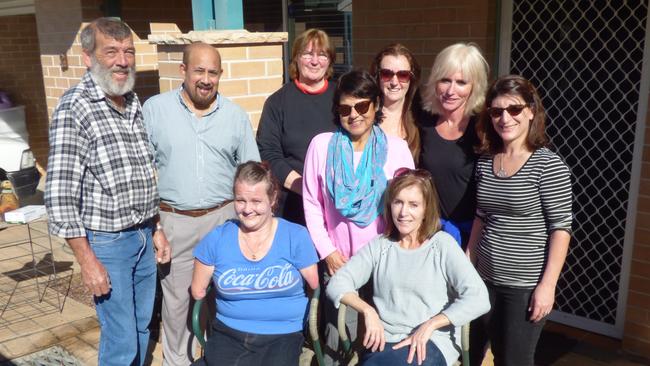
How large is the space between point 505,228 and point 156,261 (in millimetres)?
1669

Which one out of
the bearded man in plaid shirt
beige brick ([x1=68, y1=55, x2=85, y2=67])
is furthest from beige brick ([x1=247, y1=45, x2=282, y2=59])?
beige brick ([x1=68, y1=55, x2=85, y2=67])

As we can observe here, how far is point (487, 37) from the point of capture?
3910mm

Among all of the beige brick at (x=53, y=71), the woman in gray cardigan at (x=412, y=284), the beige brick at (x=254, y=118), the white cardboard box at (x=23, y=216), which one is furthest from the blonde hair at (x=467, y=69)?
the beige brick at (x=53, y=71)

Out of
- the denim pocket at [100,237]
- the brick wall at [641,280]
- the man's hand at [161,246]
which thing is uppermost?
the denim pocket at [100,237]

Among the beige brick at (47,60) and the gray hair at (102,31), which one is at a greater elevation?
the gray hair at (102,31)

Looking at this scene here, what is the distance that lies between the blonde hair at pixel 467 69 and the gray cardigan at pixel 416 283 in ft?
2.04

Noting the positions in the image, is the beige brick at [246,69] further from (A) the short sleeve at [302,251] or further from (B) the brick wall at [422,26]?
(B) the brick wall at [422,26]

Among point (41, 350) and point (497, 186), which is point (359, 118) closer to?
point (497, 186)

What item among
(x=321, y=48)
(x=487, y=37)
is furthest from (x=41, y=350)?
(x=487, y=37)

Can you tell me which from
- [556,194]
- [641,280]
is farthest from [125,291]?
[641,280]

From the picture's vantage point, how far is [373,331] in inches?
92.1

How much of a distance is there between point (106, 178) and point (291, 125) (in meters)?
0.90

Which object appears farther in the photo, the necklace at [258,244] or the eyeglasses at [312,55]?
the eyeglasses at [312,55]

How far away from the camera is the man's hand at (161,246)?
287 cm
